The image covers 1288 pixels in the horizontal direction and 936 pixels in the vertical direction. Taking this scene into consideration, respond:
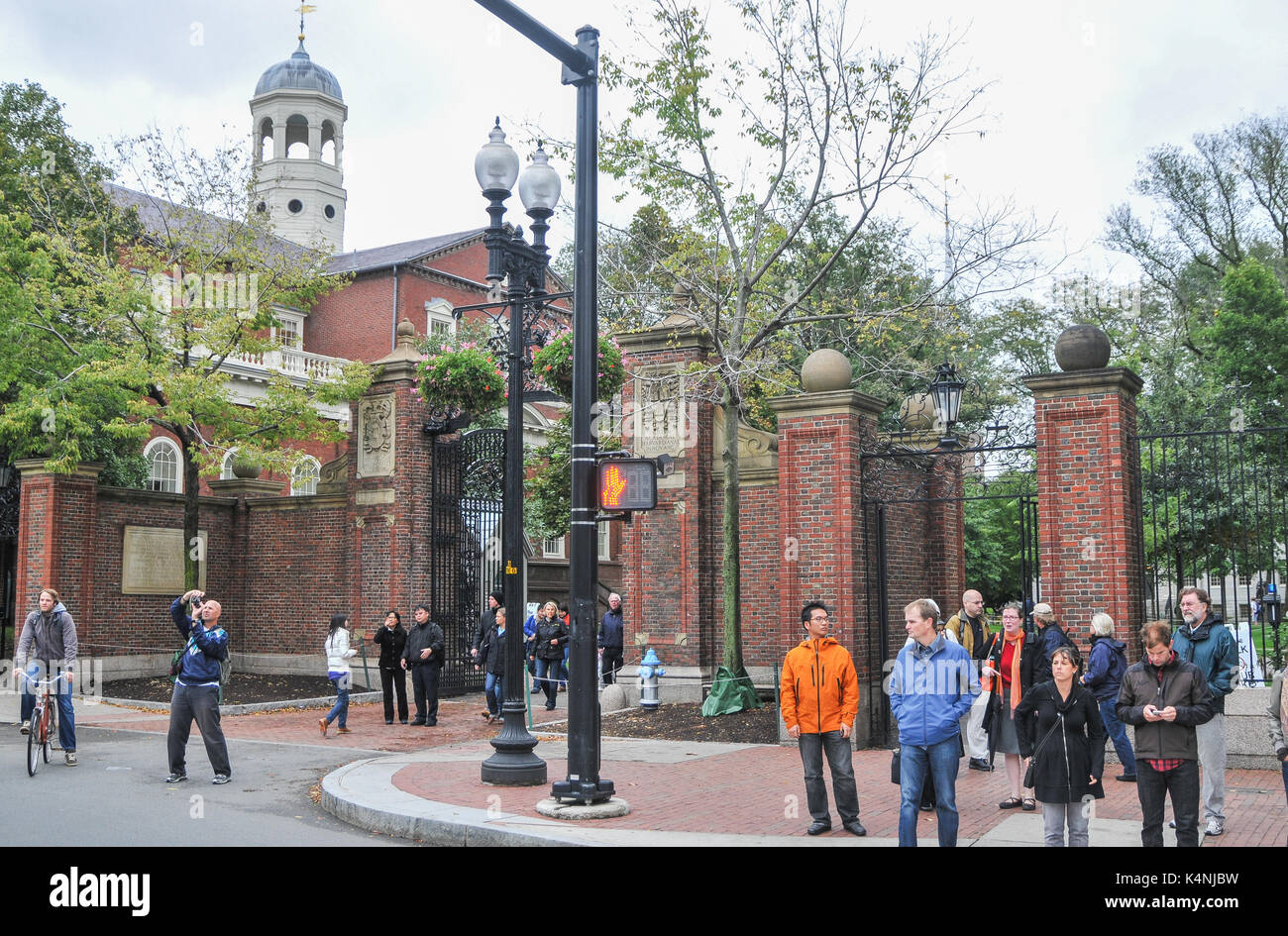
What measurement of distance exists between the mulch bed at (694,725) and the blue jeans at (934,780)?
632 cm

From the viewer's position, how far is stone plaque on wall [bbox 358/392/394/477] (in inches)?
812

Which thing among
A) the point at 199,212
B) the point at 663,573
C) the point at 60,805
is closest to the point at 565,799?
the point at 60,805

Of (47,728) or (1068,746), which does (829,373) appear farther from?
(47,728)

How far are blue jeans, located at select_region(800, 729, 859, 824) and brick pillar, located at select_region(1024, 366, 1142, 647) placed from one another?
15.0 feet

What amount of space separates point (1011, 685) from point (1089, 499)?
3.19 metres

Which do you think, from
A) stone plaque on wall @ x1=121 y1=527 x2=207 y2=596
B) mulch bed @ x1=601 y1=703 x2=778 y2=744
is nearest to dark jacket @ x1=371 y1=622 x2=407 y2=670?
mulch bed @ x1=601 y1=703 x2=778 y2=744

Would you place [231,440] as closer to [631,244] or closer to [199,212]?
[199,212]

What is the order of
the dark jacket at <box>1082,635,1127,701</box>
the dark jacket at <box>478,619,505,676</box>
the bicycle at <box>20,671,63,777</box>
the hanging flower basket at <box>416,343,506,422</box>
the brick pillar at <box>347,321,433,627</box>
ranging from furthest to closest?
1. the brick pillar at <box>347,321,433,627</box>
2. the dark jacket at <box>478,619,505,676</box>
3. the hanging flower basket at <box>416,343,506,422</box>
4. the bicycle at <box>20,671,63,777</box>
5. the dark jacket at <box>1082,635,1127,701</box>

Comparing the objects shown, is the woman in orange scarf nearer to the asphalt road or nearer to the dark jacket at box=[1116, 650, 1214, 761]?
the dark jacket at box=[1116, 650, 1214, 761]

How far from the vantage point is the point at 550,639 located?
18531mm

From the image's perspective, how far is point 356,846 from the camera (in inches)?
313

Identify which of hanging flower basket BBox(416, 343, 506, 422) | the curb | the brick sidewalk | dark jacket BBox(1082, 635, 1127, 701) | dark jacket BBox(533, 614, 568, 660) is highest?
hanging flower basket BBox(416, 343, 506, 422)

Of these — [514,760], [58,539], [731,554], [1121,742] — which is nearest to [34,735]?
[514,760]

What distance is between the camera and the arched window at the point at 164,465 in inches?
1406
